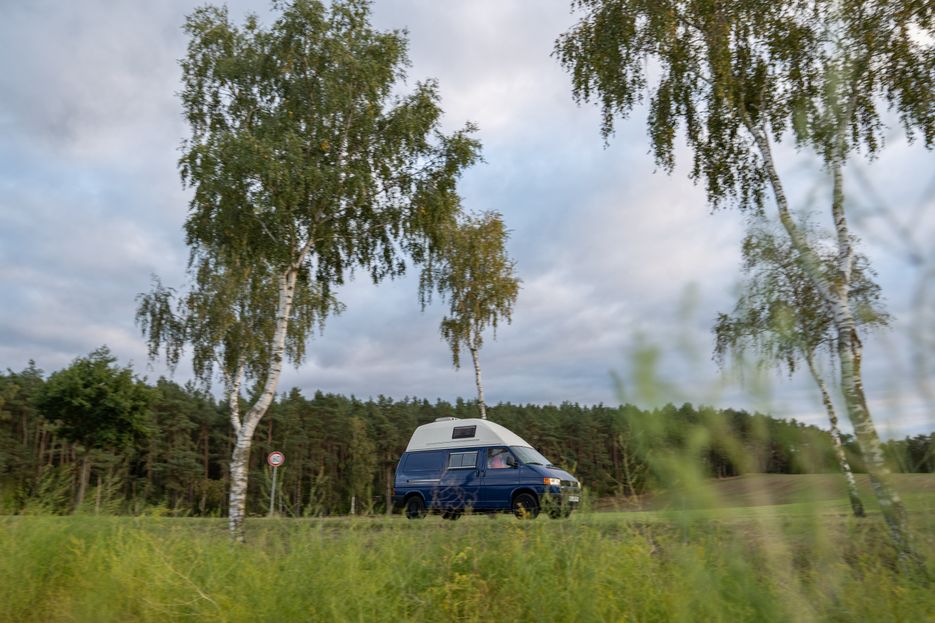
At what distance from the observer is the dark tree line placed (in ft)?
4.07

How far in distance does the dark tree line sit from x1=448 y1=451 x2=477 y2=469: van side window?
90.0 inches

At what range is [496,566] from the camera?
Result: 5055 mm

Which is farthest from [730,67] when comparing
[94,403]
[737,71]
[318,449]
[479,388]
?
[318,449]

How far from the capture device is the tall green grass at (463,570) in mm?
1543

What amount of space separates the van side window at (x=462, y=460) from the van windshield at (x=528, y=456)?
1143 millimetres

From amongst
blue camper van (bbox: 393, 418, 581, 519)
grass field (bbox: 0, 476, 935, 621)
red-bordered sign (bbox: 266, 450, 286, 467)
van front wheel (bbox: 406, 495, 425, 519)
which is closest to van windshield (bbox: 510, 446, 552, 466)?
blue camper van (bbox: 393, 418, 581, 519)

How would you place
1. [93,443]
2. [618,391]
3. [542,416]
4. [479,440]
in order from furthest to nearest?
[542,416] → [93,443] → [479,440] → [618,391]

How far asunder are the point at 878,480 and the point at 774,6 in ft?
39.9

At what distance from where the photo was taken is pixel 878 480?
168 centimetres

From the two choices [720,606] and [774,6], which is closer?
[720,606]

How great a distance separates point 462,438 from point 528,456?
1973 millimetres

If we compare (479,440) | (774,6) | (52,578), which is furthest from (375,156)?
(52,578)

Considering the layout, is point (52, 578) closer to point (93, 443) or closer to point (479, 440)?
point (479, 440)

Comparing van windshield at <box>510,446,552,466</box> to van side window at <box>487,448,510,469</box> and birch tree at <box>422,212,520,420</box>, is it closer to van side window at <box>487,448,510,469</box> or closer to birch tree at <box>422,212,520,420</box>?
van side window at <box>487,448,510,469</box>
